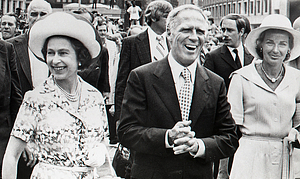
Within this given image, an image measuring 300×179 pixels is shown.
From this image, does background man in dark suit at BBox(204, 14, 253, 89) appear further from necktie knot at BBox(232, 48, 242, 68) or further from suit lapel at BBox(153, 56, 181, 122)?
suit lapel at BBox(153, 56, 181, 122)

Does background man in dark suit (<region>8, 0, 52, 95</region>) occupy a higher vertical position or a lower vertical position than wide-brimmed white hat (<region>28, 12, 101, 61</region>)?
lower

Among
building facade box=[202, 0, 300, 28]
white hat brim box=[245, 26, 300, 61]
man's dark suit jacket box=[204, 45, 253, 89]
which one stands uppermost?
building facade box=[202, 0, 300, 28]

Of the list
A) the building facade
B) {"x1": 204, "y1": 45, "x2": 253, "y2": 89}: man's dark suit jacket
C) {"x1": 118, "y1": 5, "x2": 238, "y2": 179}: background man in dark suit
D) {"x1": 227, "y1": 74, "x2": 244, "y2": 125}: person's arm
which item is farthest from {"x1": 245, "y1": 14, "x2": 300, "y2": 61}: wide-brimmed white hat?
the building facade

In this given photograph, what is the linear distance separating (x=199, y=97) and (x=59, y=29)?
104cm

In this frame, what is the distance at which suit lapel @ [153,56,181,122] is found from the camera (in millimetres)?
3669

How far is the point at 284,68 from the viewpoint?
201 inches

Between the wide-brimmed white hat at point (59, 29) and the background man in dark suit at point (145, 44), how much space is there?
2.39 m

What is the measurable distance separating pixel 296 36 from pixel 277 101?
676mm

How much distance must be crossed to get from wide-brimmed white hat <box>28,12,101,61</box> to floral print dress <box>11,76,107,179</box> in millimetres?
284

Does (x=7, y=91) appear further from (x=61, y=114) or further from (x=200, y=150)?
(x=200, y=150)

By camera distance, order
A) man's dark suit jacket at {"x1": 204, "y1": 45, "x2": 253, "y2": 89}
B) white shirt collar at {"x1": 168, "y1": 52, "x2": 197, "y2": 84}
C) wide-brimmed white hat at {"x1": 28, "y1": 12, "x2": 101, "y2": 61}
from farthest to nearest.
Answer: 1. man's dark suit jacket at {"x1": 204, "y1": 45, "x2": 253, "y2": 89}
2. white shirt collar at {"x1": 168, "y1": 52, "x2": 197, "y2": 84}
3. wide-brimmed white hat at {"x1": 28, "y1": 12, "x2": 101, "y2": 61}

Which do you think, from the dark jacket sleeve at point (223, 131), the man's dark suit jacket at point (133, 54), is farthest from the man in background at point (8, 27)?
the dark jacket sleeve at point (223, 131)

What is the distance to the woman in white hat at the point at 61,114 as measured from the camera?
337cm

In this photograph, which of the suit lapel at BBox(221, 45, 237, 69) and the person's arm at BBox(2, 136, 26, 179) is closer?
the person's arm at BBox(2, 136, 26, 179)
